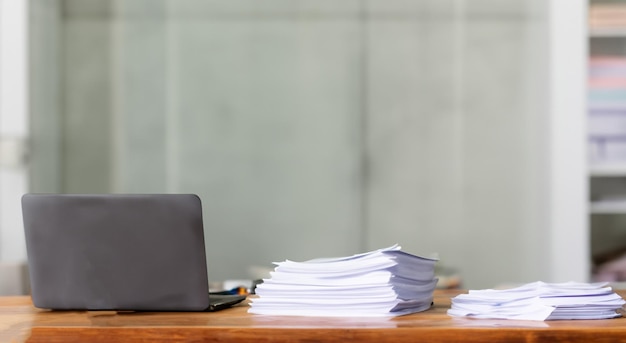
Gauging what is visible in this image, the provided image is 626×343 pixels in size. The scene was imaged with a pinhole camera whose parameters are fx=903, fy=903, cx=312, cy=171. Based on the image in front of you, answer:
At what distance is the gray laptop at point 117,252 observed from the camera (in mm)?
1491

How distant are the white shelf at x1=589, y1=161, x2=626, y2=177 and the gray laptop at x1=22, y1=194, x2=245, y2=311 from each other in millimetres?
2654

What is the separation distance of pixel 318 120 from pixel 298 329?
9.58 feet

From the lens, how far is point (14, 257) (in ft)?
12.8

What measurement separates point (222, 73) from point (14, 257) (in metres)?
1.23

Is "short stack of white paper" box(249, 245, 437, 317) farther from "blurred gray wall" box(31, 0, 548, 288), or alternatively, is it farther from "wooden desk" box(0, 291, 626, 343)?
"blurred gray wall" box(31, 0, 548, 288)

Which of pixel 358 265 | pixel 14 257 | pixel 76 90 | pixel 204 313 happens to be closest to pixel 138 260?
pixel 204 313

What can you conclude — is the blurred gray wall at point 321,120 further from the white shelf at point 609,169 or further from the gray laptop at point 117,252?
the gray laptop at point 117,252

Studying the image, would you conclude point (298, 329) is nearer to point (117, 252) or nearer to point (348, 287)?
point (348, 287)

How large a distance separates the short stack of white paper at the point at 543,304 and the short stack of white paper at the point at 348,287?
0.10 meters

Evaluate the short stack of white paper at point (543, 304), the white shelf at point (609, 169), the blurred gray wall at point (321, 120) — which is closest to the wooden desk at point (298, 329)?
the short stack of white paper at point (543, 304)

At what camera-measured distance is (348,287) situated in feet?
4.72

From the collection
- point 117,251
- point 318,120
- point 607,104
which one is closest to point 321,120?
point 318,120

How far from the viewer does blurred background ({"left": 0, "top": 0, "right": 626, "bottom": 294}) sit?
417cm

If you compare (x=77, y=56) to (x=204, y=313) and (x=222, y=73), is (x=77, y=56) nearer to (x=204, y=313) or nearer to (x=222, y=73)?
(x=222, y=73)
